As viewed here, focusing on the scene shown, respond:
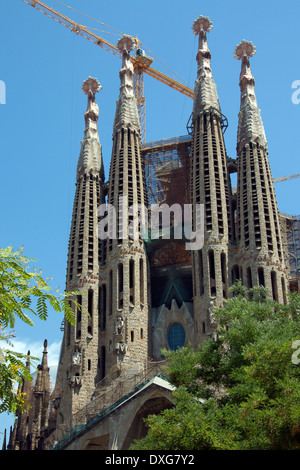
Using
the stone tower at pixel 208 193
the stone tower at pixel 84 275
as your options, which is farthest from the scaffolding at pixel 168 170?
the stone tower at pixel 84 275

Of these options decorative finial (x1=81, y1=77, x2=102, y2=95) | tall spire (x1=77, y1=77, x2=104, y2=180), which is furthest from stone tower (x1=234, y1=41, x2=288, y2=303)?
decorative finial (x1=81, y1=77, x2=102, y2=95)

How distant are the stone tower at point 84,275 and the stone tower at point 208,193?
8363mm

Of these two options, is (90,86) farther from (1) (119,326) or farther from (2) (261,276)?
(2) (261,276)

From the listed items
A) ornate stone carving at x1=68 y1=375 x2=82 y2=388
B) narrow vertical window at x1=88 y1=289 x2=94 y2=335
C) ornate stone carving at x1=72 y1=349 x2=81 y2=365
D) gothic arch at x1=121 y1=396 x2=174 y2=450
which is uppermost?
narrow vertical window at x1=88 y1=289 x2=94 y2=335

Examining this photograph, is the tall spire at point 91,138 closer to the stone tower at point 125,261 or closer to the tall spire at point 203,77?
the stone tower at point 125,261

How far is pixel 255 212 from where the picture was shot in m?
61.6

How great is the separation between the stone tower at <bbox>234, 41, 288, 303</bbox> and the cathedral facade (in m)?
0.10

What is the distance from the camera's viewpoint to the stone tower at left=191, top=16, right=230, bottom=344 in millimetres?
59219

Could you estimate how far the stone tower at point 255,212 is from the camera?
59156mm

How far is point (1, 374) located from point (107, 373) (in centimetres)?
4421

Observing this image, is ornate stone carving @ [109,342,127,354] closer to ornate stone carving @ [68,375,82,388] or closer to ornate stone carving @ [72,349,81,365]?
ornate stone carving @ [72,349,81,365]

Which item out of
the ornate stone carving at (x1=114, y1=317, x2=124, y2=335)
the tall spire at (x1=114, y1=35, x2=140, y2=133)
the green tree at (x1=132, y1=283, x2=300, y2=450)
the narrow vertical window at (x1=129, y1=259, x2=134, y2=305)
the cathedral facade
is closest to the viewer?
the green tree at (x1=132, y1=283, x2=300, y2=450)
